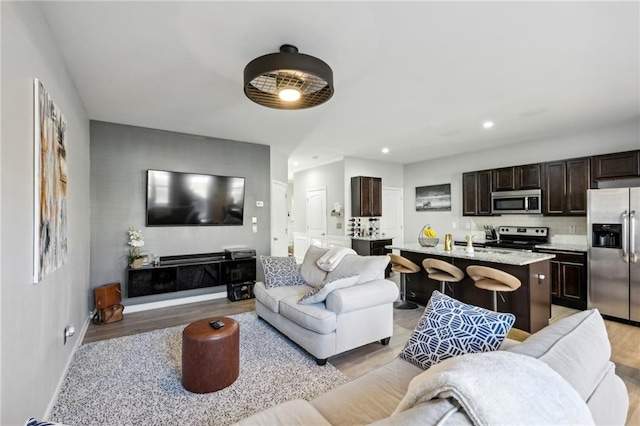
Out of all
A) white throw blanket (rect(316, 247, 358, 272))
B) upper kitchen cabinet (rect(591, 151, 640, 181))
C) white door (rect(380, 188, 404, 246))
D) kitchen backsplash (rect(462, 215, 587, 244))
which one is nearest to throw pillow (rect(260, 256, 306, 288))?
white throw blanket (rect(316, 247, 358, 272))

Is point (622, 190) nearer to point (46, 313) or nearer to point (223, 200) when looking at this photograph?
point (223, 200)

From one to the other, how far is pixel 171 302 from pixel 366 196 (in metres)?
4.15

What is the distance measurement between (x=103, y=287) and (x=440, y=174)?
249 inches

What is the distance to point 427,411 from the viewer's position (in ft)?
2.37

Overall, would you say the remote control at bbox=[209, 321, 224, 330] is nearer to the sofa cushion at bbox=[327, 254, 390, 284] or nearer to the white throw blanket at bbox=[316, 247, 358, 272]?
the sofa cushion at bbox=[327, 254, 390, 284]

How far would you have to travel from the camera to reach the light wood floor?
256 centimetres

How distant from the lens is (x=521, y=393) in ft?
2.43

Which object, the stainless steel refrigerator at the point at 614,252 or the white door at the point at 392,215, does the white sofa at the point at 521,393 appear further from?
the white door at the point at 392,215

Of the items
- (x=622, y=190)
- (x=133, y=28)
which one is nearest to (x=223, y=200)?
(x=133, y=28)

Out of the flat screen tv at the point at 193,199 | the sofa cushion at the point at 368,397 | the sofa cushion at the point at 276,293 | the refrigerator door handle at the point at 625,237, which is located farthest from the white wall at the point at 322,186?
the sofa cushion at the point at 368,397

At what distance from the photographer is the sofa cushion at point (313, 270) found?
3.54 meters

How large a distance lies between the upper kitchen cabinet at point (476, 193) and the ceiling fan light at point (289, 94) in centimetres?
446

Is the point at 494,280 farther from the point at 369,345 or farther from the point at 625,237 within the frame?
the point at 625,237

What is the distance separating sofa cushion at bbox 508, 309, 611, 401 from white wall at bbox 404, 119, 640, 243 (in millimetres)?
4470
